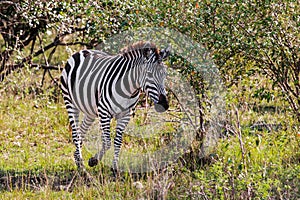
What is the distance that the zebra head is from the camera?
581cm

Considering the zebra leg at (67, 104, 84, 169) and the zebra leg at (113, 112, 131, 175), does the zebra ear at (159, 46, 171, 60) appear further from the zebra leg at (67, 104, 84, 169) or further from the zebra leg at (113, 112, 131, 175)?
the zebra leg at (67, 104, 84, 169)

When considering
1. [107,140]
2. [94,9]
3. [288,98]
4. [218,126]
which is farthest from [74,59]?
[288,98]

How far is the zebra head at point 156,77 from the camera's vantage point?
229 inches

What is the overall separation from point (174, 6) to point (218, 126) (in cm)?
142

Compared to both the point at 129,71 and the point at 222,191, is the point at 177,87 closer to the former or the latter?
the point at 129,71

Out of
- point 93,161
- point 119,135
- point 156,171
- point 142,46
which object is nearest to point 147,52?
point 142,46

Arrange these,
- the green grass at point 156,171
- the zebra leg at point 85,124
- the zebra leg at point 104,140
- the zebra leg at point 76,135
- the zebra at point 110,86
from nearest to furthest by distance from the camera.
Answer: the green grass at point 156,171 → the zebra at point 110,86 → the zebra leg at point 104,140 → the zebra leg at point 76,135 → the zebra leg at point 85,124

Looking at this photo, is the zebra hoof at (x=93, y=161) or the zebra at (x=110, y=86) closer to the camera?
the zebra at (x=110, y=86)

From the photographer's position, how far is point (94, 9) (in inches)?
271

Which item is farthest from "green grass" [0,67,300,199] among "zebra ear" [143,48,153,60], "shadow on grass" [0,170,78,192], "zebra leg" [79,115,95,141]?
"zebra ear" [143,48,153,60]

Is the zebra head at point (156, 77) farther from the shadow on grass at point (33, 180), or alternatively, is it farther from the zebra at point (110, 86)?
the shadow on grass at point (33, 180)

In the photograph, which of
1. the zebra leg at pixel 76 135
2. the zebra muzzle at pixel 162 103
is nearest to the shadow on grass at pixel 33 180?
the zebra leg at pixel 76 135

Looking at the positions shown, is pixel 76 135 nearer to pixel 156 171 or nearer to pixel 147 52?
pixel 156 171

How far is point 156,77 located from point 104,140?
95 cm
